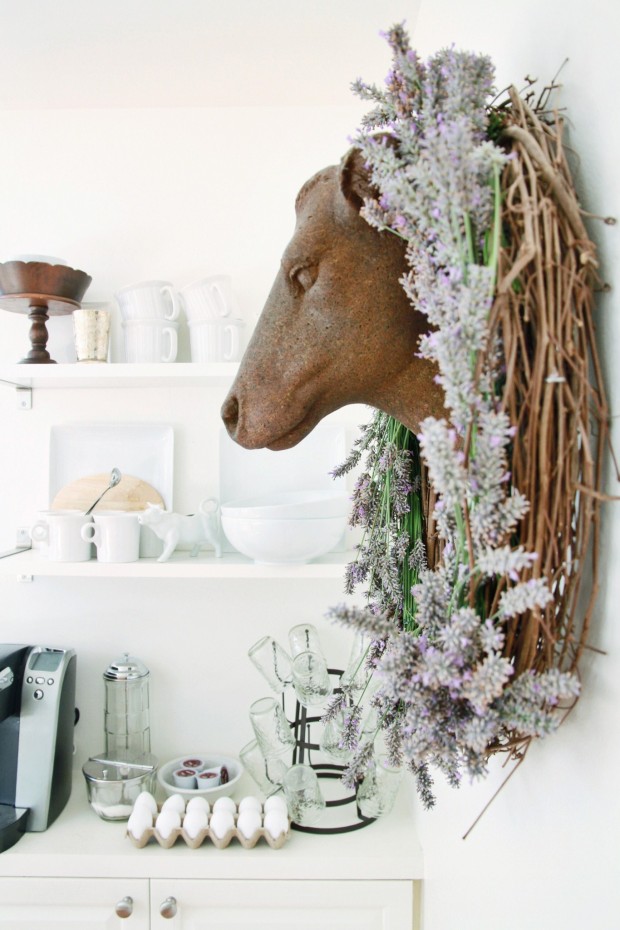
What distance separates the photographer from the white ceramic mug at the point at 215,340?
1440 mm

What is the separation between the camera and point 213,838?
127cm

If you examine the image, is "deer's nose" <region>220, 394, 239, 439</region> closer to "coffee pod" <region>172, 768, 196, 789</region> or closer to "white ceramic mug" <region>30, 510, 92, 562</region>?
"white ceramic mug" <region>30, 510, 92, 562</region>

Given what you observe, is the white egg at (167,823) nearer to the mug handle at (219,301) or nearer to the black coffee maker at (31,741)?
the black coffee maker at (31,741)

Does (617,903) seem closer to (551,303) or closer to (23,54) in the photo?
(551,303)

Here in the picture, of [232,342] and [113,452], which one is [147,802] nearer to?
[113,452]

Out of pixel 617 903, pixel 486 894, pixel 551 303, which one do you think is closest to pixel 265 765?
pixel 486 894

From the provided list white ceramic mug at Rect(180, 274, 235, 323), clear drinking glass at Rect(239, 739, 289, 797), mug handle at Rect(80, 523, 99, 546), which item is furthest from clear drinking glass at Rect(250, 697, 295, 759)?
white ceramic mug at Rect(180, 274, 235, 323)

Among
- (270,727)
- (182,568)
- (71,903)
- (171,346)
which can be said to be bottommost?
(71,903)

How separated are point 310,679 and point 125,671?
0.46 m

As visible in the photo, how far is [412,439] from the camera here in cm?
69

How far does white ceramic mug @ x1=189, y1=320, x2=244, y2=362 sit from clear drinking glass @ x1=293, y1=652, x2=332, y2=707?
675 millimetres

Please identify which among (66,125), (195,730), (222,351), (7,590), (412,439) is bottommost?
(195,730)

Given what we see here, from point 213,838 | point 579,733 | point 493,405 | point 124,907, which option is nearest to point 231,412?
point 493,405

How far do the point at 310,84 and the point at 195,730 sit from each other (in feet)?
5.26
